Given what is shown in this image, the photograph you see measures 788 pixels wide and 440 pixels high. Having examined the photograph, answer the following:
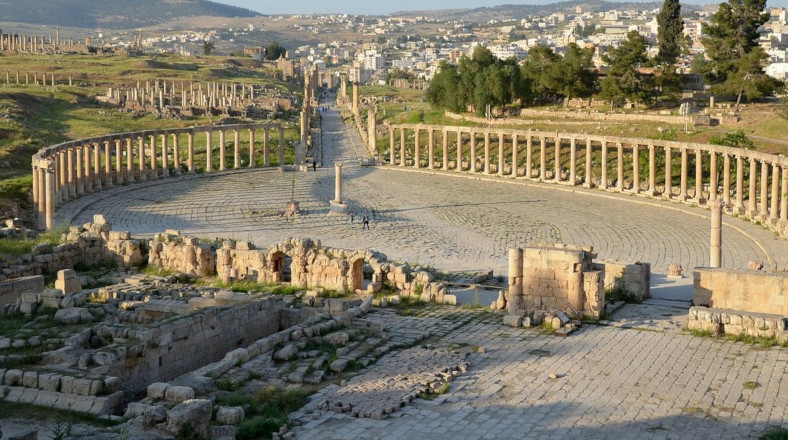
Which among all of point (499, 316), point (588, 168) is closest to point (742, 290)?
point (499, 316)

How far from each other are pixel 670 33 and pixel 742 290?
6186 cm

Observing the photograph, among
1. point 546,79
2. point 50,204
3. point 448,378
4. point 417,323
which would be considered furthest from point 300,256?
point 546,79

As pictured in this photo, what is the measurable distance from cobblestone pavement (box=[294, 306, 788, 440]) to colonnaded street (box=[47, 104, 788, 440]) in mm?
39

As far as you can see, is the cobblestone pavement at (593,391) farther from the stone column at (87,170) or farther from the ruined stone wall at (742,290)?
the stone column at (87,170)

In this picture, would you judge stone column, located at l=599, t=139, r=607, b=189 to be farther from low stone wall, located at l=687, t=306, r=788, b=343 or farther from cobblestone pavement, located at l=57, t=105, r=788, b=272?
low stone wall, located at l=687, t=306, r=788, b=343

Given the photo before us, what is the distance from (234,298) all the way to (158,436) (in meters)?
10.2

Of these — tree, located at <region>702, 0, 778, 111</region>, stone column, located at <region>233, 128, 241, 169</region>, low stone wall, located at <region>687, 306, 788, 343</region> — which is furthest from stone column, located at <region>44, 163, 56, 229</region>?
tree, located at <region>702, 0, 778, 111</region>

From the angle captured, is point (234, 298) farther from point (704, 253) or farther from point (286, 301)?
point (704, 253)

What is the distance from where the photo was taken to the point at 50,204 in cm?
4662

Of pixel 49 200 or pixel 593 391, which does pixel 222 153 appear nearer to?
pixel 49 200

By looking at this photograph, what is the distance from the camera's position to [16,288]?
1116 inches

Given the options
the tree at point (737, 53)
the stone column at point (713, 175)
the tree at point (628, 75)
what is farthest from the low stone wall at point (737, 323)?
the tree at point (628, 75)

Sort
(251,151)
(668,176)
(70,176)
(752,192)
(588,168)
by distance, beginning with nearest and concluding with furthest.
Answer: (752,192) → (70,176) → (668,176) → (588,168) → (251,151)

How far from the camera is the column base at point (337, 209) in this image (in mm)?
51994
